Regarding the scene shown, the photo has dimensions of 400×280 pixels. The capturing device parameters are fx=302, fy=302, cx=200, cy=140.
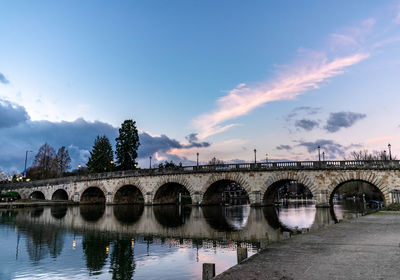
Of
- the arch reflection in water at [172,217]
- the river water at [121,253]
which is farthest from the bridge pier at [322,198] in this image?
the river water at [121,253]

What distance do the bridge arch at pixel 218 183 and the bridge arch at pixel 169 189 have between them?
242cm

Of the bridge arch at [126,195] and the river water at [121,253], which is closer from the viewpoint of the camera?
the river water at [121,253]

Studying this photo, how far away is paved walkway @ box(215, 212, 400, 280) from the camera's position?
725cm

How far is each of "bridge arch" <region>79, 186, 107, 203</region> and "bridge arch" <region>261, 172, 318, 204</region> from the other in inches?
1403

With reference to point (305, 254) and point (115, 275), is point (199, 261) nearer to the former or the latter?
point (115, 275)

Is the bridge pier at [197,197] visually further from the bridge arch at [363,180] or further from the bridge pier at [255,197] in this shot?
the bridge arch at [363,180]

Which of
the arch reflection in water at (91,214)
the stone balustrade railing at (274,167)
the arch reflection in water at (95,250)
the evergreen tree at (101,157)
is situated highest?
the evergreen tree at (101,157)

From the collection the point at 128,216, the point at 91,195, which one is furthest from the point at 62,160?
the point at 128,216

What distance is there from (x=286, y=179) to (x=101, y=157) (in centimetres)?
5668

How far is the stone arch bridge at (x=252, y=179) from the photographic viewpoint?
119ft

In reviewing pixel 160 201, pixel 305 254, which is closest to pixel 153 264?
pixel 305 254

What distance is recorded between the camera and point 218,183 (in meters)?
49.3

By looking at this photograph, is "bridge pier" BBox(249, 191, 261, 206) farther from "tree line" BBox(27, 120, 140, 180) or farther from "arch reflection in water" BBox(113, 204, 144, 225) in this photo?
"tree line" BBox(27, 120, 140, 180)

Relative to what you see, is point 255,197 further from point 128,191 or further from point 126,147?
point 126,147
